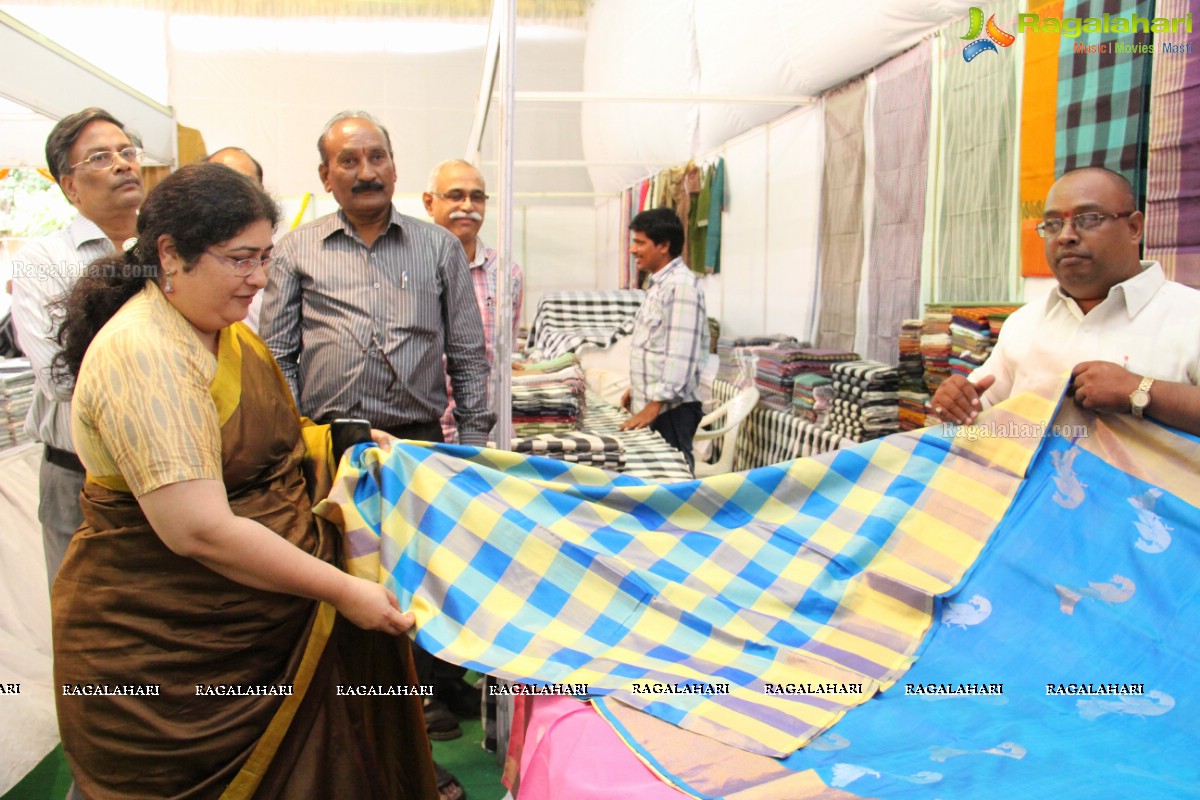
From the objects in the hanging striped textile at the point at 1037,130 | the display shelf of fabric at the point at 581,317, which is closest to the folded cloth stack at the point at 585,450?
the hanging striped textile at the point at 1037,130

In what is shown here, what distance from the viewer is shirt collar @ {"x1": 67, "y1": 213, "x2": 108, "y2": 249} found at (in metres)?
2.25

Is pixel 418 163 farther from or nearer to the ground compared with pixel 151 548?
farther from the ground

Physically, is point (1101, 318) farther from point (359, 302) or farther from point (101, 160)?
point (101, 160)

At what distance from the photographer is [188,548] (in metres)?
1.40

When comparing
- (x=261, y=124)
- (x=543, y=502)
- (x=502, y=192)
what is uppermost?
(x=261, y=124)

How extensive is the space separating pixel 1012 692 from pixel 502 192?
1610 millimetres

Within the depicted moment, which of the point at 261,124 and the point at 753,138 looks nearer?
the point at 753,138

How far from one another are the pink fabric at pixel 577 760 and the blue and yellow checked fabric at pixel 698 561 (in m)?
0.06

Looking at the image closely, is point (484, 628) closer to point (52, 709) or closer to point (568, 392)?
point (52, 709)

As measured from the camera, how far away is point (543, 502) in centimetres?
187

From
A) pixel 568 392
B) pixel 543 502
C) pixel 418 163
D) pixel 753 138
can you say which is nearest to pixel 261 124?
pixel 418 163

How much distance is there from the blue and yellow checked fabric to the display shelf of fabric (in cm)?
483

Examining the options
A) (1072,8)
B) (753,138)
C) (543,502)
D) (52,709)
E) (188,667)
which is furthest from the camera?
(753,138)

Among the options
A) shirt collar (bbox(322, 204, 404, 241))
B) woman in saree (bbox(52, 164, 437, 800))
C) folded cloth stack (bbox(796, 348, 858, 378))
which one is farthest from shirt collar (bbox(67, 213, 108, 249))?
folded cloth stack (bbox(796, 348, 858, 378))
